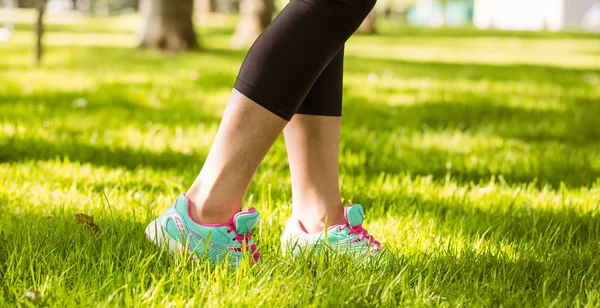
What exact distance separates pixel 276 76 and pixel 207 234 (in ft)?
1.29

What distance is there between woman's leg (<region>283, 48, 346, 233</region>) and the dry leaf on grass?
54 centimetres

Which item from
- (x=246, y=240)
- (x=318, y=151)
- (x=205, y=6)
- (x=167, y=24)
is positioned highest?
(x=205, y=6)

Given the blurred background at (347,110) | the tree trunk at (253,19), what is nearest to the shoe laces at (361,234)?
the blurred background at (347,110)

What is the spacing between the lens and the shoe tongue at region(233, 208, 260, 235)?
5.26 ft

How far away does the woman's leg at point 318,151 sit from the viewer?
5.74 ft

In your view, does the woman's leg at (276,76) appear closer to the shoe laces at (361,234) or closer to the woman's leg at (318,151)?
the woman's leg at (318,151)

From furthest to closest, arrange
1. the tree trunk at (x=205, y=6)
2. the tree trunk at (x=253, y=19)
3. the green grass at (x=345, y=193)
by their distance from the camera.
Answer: the tree trunk at (x=205, y=6), the tree trunk at (x=253, y=19), the green grass at (x=345, y=193)

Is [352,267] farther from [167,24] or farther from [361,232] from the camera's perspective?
[167,24]

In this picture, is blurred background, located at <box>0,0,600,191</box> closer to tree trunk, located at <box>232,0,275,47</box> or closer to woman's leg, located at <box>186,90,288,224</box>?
woman's leg, located at <box>186,90,288,224</box>

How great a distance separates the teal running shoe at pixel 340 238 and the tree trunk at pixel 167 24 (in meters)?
8.47

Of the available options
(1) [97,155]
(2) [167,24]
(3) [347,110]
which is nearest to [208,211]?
(1) [97,155]

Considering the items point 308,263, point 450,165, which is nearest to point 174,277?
point 308,263

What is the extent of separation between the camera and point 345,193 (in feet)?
8.20

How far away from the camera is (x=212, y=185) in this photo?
5.17 ft
